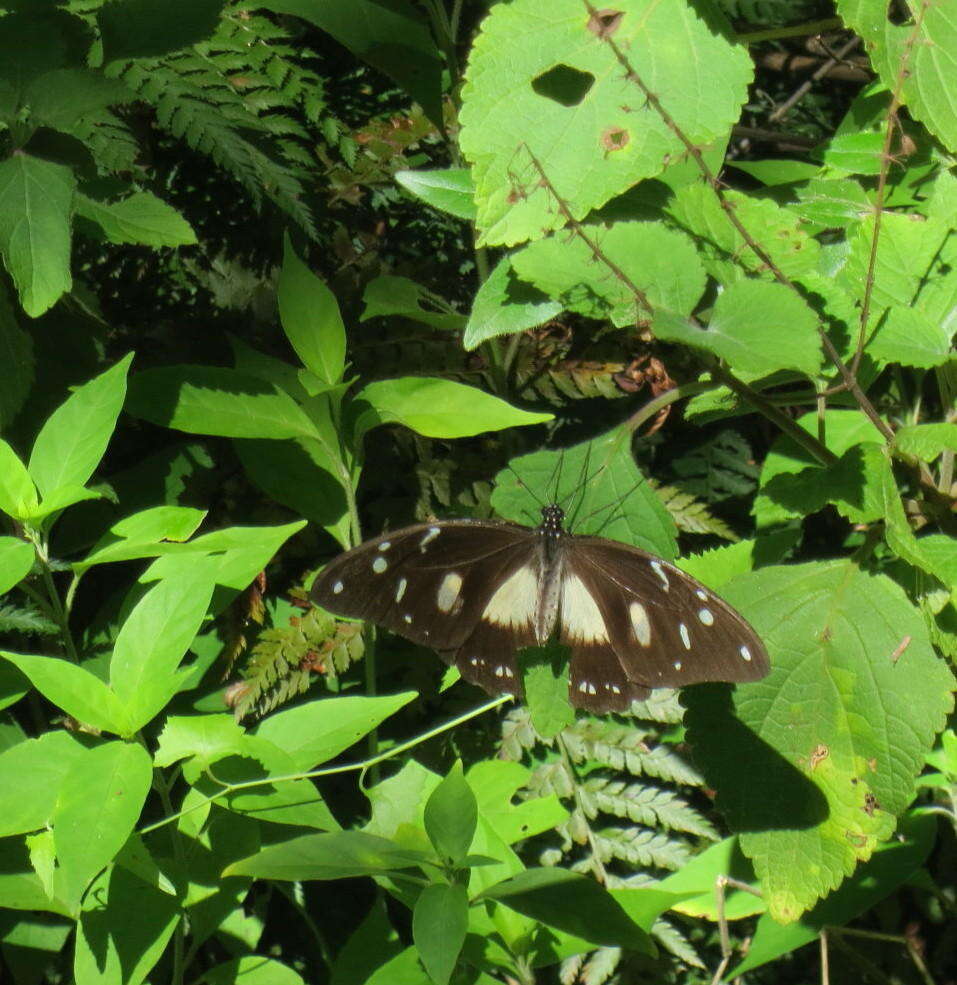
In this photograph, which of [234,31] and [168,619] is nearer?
[168,619]

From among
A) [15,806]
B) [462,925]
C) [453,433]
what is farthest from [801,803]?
[15,806]

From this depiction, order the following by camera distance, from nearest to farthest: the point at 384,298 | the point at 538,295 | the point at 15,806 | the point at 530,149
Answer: the point at 15,806 → the point at 530,149 → the point at 538,295 → the point at 384,298

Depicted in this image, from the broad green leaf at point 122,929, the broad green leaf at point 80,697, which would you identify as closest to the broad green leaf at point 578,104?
the broad green leaf at point 80,697

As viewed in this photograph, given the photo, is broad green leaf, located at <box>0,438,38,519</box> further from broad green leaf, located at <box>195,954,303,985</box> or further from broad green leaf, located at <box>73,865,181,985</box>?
broad green leaf, located at <box>195,954,303,985</box>

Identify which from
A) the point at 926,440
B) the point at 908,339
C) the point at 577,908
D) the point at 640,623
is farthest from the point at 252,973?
the point at 908,339

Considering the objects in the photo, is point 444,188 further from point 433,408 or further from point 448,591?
point 448,591

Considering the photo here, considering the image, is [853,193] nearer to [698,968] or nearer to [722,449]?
[722,449]

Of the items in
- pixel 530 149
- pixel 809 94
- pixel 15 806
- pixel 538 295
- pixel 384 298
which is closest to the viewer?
pixel 15 806
